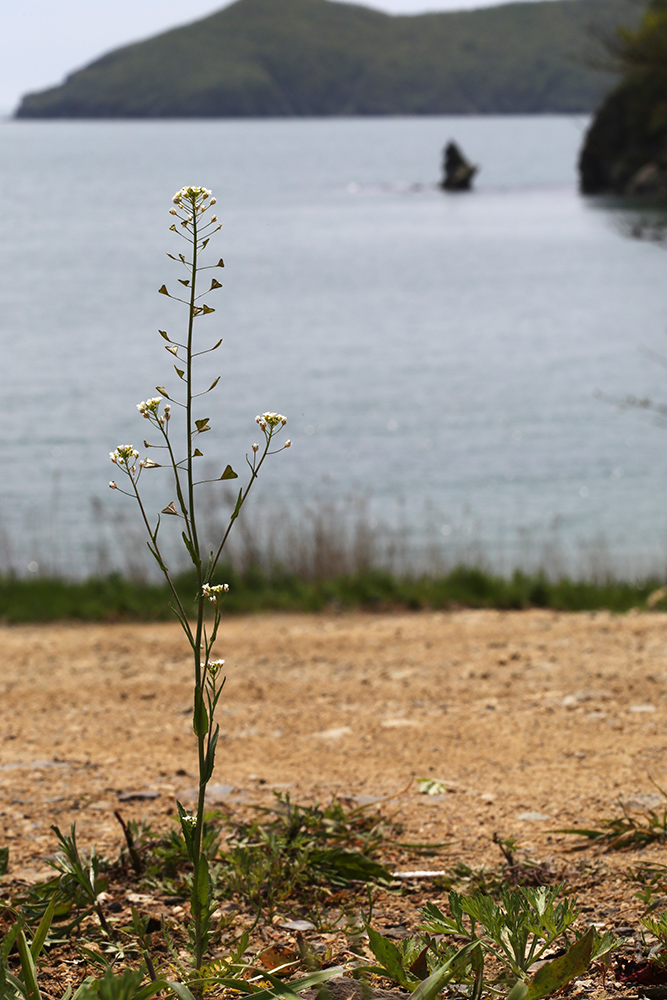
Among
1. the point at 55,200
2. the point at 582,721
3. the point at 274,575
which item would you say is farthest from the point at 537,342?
the point at 55,200

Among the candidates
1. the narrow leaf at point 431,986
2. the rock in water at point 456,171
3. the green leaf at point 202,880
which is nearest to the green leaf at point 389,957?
the narrow leaf at point 431,986

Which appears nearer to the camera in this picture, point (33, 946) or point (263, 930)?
point (33, 946)

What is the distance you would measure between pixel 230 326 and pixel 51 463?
12343 mm

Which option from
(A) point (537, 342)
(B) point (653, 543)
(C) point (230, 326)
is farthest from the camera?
(C) point (230, 326)

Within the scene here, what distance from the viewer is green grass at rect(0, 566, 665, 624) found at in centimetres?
779

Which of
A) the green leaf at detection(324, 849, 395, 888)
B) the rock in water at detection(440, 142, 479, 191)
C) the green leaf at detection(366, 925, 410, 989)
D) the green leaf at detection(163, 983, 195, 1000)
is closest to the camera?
the green leaf at detection(163, 983, 195, 1000)

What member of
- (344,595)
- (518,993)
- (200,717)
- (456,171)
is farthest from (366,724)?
(456,171)

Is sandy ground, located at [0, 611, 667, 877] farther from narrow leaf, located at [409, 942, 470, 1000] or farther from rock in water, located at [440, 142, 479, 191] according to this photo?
rock in water, located at [440, 142, 479, 191]

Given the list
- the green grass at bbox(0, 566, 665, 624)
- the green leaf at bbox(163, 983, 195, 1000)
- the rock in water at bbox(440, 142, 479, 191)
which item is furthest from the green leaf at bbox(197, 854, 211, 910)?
the rock in water at bbox(440, 142, 479, 191)

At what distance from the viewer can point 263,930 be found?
8.07 feet

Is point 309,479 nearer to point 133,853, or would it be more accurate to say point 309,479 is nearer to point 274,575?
point 274,575

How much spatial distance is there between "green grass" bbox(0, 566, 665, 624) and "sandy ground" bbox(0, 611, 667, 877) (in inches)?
34.3

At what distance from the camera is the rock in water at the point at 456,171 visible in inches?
3324

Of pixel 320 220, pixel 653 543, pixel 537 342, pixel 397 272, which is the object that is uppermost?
pixel 320 220
